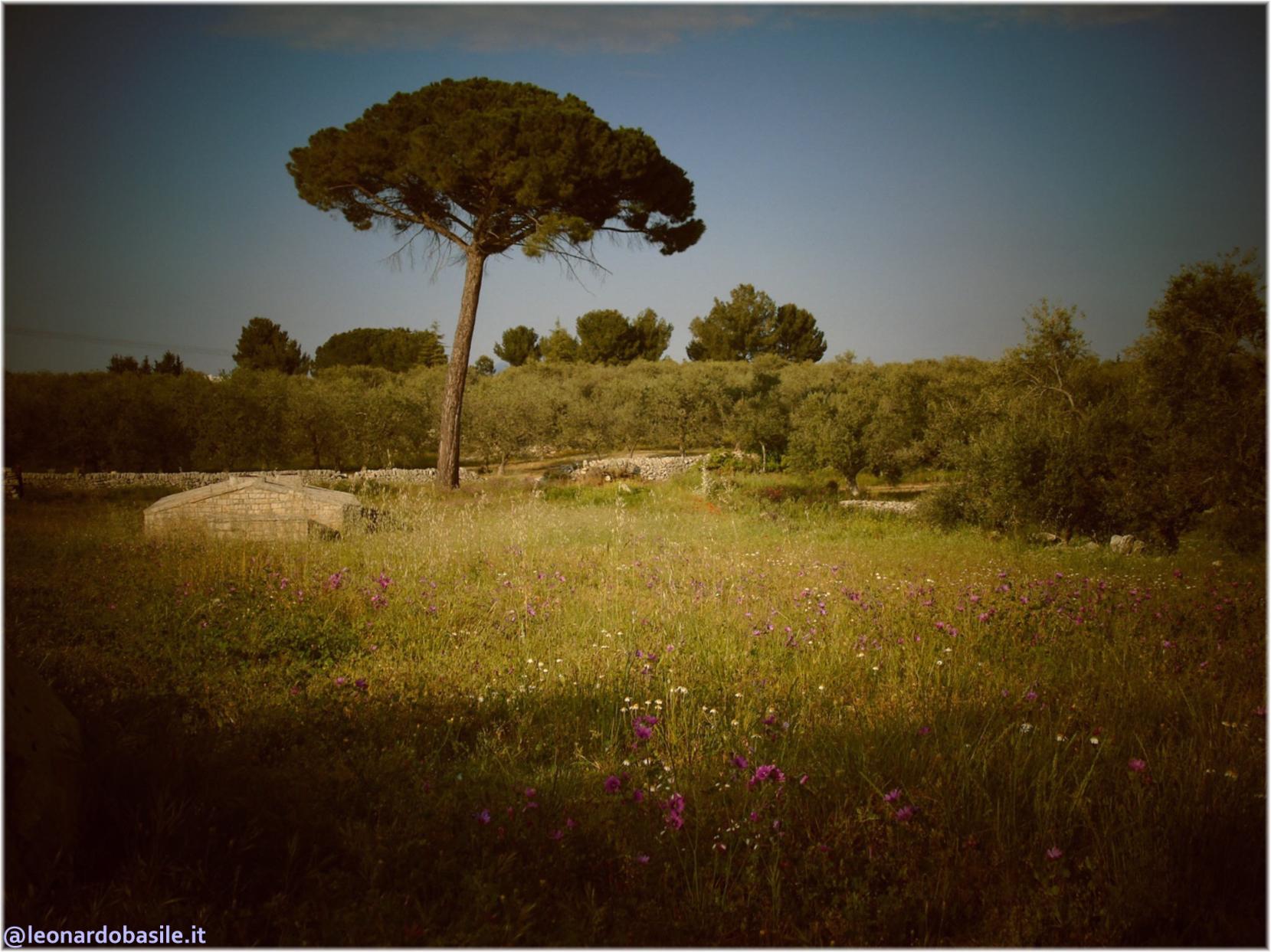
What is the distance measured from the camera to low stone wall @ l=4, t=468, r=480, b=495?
47.1 ft

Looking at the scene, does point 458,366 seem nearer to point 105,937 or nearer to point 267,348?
point 105,937

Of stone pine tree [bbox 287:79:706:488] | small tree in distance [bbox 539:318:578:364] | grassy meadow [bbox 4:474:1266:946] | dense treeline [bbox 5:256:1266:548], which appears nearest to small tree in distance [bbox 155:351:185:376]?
dense treeline [bbox 5:256:1266:548]

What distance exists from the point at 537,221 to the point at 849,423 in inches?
415

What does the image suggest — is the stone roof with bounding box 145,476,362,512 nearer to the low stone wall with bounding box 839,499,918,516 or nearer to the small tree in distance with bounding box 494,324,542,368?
the low stone wall with bounding box 839,499,918,516

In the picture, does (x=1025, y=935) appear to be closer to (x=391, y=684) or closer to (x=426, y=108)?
(x=391, y=684)

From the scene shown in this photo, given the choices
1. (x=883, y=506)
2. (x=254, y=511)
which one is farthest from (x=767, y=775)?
(x=883, y=506)

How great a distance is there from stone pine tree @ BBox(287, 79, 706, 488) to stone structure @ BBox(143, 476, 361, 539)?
591 centimetres

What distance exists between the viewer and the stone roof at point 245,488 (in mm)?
8992

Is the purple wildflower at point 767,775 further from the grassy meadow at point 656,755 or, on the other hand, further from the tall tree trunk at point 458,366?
the tall tree trunk at point 458,366

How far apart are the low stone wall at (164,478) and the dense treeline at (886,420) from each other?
187 cm

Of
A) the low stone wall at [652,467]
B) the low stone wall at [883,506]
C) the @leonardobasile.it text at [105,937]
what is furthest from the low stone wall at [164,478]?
the @leonardobasile.it text at [105,937]

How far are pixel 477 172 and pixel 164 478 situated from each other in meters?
11.2

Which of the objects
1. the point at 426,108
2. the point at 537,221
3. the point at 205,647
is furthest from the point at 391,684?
the point at 426,108

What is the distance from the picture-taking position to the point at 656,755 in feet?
9.70
